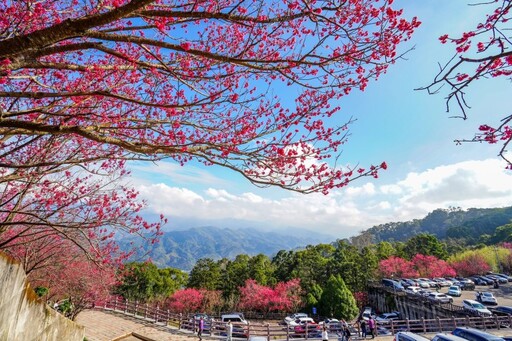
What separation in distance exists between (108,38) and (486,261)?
179 ft

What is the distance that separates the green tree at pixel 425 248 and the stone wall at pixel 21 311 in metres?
48.4

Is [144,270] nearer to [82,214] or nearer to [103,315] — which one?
[103,315]

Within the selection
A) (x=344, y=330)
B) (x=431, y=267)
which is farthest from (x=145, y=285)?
(x=431, y=267)

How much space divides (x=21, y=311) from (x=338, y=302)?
998 inches

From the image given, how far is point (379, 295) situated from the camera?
32.7 meters

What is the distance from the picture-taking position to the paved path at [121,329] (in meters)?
13.1

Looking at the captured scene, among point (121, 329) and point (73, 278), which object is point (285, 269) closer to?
point (121, 329)

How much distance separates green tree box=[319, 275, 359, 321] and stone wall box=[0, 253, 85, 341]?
80.3ft

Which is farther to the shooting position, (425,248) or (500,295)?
(425,248)

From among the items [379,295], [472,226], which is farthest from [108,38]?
[472,226]

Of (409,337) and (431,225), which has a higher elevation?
(431,225)

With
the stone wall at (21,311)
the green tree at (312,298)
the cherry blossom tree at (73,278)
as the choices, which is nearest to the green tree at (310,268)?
the green tree at (312,298)

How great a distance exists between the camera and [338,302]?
81.1 ft

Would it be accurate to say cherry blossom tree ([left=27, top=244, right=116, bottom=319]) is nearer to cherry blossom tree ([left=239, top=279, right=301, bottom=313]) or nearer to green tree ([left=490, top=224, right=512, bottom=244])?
cherry blossom tree ([left=239, top=279, right=301, bottom=313])
